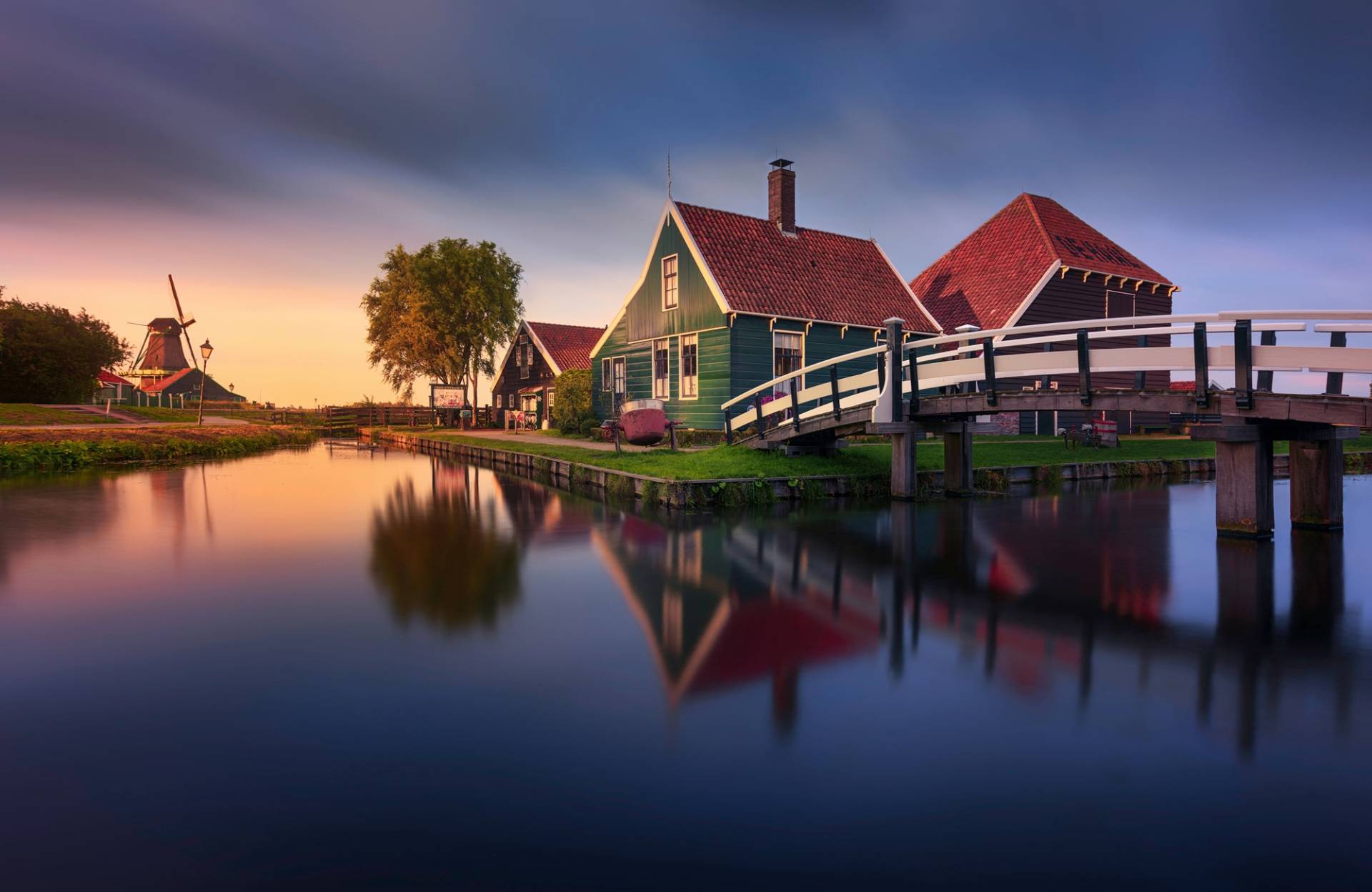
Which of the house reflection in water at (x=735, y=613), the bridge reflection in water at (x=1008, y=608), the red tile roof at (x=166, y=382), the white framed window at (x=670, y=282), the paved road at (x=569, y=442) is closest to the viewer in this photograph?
the bridge reflection in water at (x=1008, y=608)

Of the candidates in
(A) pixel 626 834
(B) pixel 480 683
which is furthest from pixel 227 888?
(B) pixel 480 683

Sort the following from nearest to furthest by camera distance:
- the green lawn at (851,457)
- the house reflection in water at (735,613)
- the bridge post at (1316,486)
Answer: the house reflection in water at (735,613), the bridge post at (1316,486), the green lawn at (851,457)

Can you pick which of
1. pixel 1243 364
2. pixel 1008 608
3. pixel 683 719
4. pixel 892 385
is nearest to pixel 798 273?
pixel 892 385

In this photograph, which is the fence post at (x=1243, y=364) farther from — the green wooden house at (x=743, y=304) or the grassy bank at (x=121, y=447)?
the grassy bank at (x=121, y=447)

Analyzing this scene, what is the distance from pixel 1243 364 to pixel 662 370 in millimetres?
18052

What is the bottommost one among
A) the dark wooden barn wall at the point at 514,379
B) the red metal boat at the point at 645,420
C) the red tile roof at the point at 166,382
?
the red metal boat at the point at 645,420

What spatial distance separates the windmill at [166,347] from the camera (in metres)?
87.1

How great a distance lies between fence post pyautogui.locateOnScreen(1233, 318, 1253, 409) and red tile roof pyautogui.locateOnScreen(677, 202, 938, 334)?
13888mm

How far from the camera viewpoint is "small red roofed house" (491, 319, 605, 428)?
1583 inches

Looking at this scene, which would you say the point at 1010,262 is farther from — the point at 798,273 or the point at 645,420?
the point at 645,420

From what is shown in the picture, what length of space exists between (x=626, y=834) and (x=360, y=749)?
163cm

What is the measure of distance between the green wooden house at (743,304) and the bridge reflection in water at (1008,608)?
11140 mm

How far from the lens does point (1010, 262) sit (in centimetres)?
2894

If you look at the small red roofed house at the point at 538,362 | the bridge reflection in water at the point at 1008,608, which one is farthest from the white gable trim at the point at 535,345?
the bridge reflection in water at the point at 1008,608
